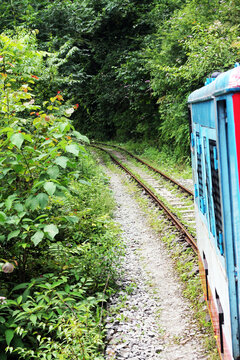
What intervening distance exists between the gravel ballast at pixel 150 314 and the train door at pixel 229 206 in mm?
2561

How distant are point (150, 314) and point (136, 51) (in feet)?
66.3

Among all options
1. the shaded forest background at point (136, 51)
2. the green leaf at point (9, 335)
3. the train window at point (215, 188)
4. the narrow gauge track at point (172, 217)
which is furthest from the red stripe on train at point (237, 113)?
the shaded forest background at point (136, 51)

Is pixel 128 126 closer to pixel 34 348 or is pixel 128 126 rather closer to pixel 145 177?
pixel 145 177

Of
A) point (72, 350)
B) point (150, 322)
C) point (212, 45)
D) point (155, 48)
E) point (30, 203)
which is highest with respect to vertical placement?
point (155, 48)

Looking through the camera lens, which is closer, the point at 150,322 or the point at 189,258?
the point at 150,322

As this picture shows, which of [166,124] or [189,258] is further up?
[166,124]

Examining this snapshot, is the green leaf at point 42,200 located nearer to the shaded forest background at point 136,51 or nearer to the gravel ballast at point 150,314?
the gravel ballast at point 150,314

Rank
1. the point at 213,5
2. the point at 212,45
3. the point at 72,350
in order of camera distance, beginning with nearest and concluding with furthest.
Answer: the point at 72,350
the point at 212,45
the point at 213,5

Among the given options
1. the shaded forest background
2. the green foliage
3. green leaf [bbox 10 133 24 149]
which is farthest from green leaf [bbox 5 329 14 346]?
the shaded forest background

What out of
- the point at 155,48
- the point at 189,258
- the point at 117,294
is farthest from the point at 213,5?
the point at 117,294

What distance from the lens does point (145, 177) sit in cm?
1709

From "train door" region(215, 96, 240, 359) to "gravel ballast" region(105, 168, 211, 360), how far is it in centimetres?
256

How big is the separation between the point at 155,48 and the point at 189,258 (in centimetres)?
1597

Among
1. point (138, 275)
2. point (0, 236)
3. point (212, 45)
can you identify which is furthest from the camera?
point (212, 45)
